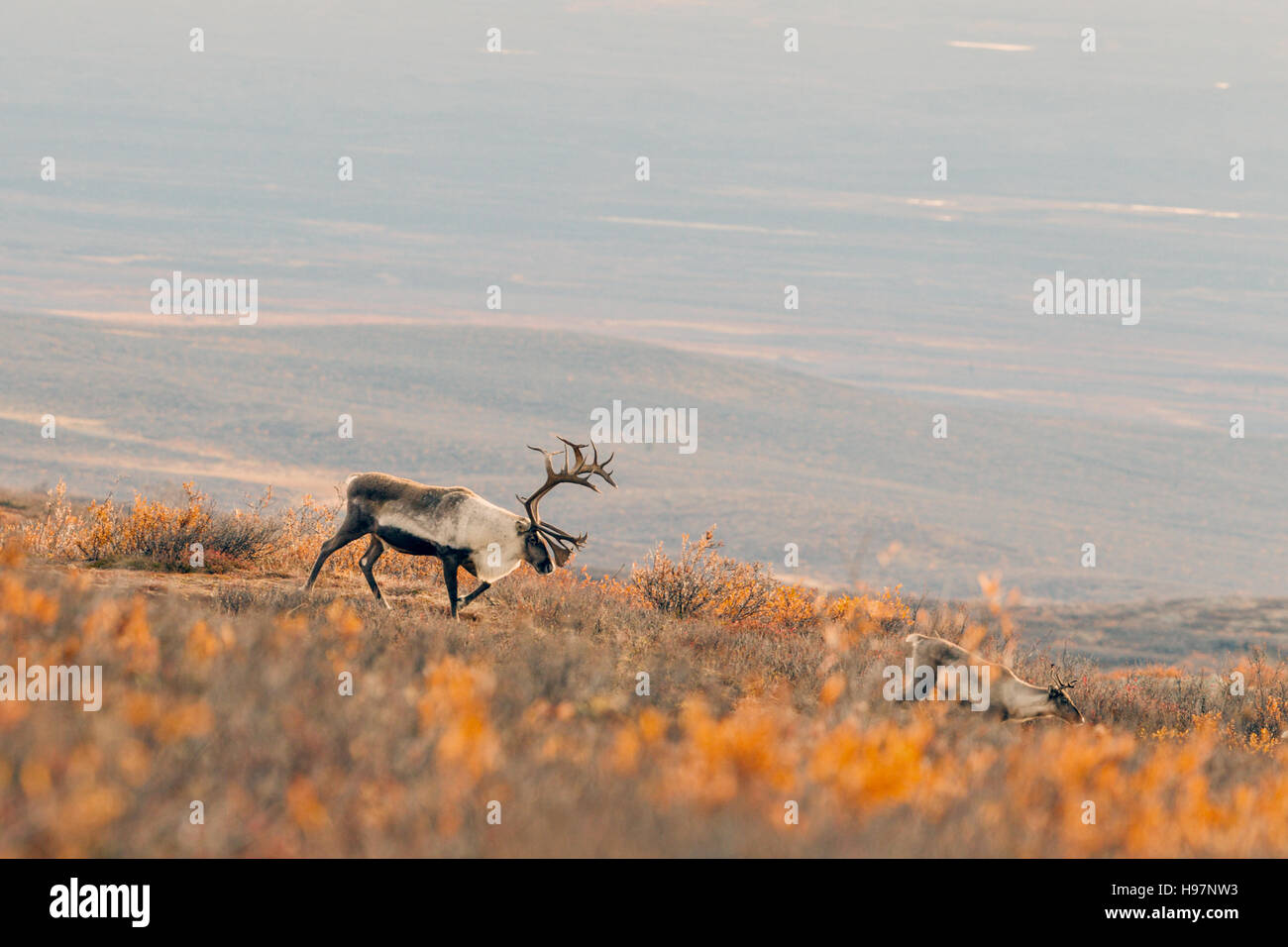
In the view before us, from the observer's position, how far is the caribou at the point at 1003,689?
10.4 metres

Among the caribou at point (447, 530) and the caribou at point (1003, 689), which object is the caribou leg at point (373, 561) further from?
the caribou at point (1003, 689)

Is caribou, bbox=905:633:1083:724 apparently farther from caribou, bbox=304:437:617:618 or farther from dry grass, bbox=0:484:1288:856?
caribou, bbox=304:437:617:618

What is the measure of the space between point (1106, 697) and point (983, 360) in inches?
7161

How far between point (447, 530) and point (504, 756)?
461 centimetres

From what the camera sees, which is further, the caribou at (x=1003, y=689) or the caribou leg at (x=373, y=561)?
the caribou leg at (x=373, y=561)

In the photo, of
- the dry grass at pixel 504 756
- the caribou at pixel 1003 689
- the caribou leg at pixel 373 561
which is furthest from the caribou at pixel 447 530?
the caribou at pixel 1003 689

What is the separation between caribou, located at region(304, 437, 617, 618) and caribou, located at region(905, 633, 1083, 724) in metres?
2.73

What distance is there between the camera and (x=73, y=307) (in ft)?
566

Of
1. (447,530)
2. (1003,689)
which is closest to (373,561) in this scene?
(447,530)

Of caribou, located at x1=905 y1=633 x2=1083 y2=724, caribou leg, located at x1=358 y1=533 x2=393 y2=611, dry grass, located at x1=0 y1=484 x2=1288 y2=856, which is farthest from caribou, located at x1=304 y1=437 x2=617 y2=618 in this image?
caribou, located at x1=905 y1=633 x2=1083 y2=724

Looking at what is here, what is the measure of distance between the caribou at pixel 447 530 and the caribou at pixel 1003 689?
8.97 feet

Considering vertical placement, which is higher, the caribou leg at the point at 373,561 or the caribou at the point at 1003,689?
the caribou leg at the point at 373,561

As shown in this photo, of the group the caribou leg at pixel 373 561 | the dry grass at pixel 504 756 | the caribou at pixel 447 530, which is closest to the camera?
the dry grass at pixel 504 756
